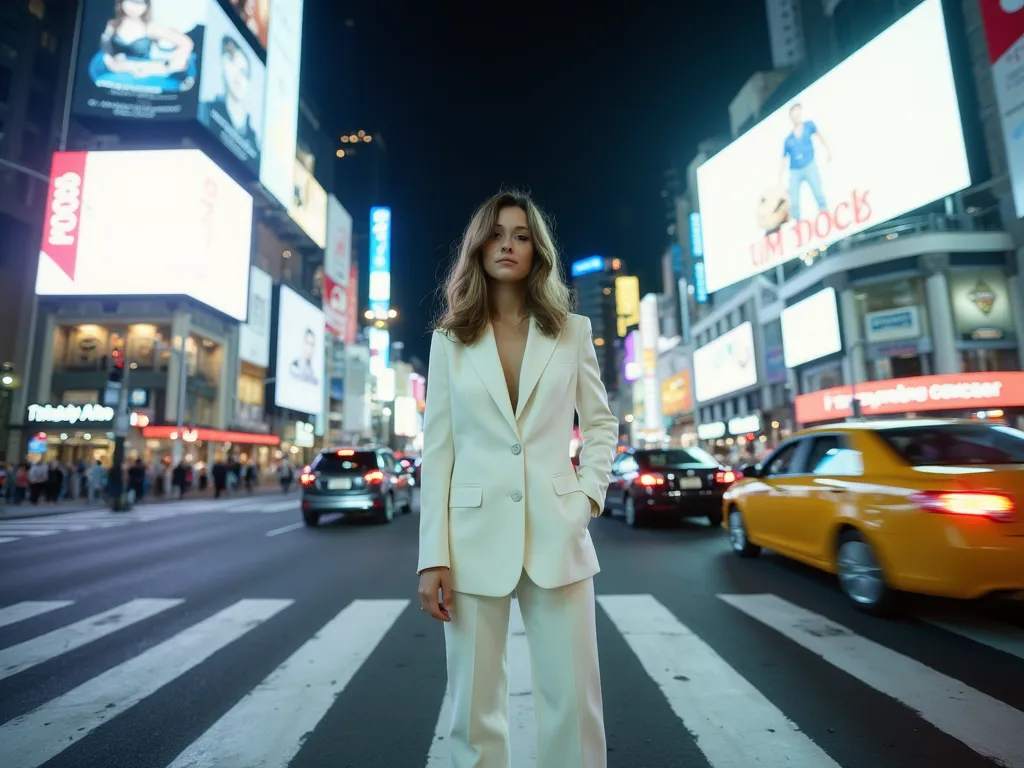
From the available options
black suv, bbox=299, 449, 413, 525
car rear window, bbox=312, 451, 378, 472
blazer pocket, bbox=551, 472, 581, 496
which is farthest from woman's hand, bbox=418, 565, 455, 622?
car rear window, bbox=312, 451, 378, 472

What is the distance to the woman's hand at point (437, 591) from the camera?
1.76 meters

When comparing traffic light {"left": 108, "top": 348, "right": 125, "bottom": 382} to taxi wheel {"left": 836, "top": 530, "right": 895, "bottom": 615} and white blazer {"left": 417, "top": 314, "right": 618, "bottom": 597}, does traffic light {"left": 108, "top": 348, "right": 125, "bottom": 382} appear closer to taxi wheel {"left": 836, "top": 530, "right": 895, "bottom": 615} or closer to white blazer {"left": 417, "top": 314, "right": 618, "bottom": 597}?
taxi wheel {"left": 836, "top": 530, "right": 895, "bottom": 615}

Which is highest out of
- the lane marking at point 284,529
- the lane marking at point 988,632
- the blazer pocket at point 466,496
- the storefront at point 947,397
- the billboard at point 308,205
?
the billboard at point 308,205

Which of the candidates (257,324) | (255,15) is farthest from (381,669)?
(255,15)

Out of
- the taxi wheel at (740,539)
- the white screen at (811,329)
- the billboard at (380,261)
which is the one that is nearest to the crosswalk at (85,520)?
the taxi wheel at (740,539)

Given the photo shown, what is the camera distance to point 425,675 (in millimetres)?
3723

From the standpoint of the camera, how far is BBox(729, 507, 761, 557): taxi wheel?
7.69 metres

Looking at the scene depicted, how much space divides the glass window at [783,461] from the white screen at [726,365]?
146ft

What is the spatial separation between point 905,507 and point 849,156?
3401cm

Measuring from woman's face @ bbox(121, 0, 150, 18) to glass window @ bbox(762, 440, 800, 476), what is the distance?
154 ft

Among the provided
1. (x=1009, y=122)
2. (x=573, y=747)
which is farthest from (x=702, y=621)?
(x=1009, y=122)

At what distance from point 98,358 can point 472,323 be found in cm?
4316

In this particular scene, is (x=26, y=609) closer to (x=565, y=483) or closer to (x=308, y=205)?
(x=565, y=483)

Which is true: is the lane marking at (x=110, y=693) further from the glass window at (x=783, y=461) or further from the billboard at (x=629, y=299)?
the billboard at (x=629, y=299)
